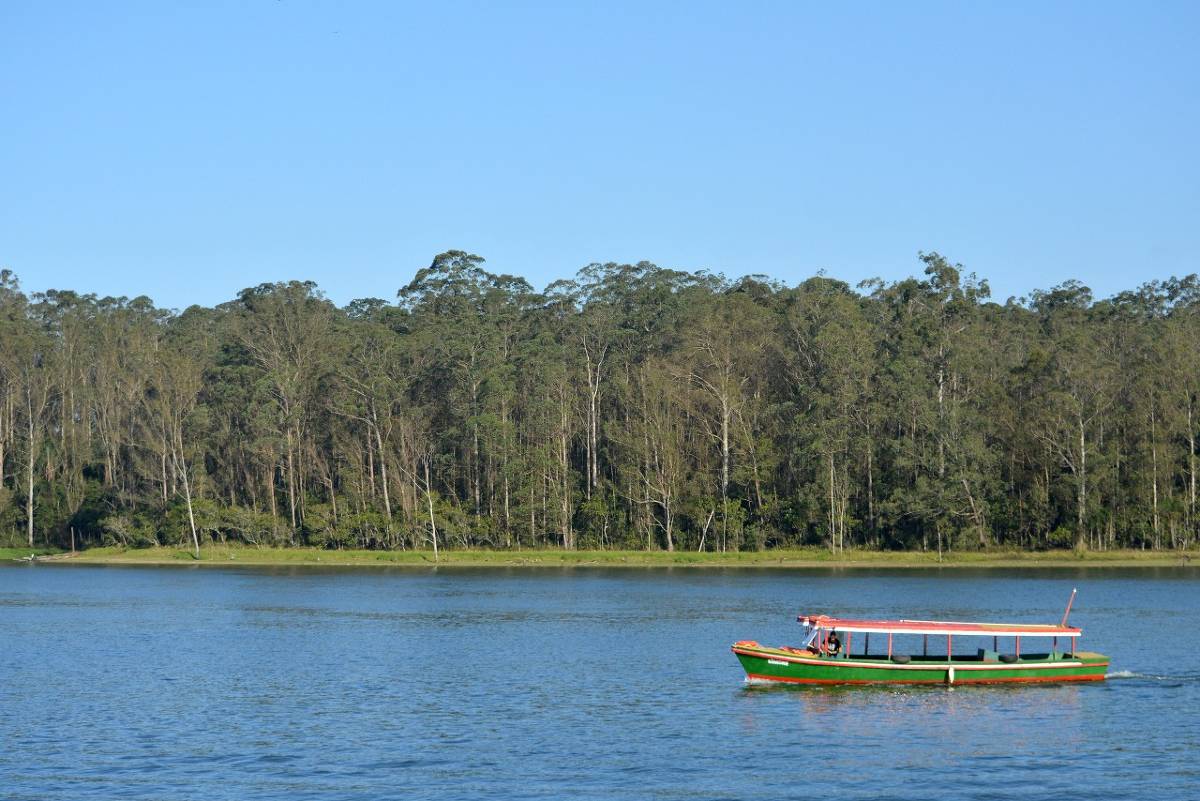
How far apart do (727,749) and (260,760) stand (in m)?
11.6

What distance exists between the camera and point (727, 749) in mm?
35250

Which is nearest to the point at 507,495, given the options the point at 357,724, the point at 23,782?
the point at 357,724

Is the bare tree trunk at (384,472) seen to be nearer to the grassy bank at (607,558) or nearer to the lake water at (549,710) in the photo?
the grassy bank at (607,558)

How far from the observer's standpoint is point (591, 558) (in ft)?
346

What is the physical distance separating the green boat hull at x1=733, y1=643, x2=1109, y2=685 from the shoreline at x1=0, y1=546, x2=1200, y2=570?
53.4 m

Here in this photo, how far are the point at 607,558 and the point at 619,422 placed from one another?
13.4m

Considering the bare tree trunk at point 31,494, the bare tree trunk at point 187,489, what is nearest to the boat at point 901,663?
the bare tree trunk at point 187,489

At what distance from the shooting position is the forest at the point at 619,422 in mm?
99188

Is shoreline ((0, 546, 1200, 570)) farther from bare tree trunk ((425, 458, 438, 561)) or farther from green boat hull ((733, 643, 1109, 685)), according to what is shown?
green boat hull ((733, 643, 1109, 685))

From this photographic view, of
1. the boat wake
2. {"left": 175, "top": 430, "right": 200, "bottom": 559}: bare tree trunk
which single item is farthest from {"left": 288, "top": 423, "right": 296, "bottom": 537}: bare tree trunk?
the boat wake

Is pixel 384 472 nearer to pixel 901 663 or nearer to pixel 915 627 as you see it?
pixel 901 663

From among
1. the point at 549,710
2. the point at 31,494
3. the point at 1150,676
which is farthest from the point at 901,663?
the point at 31,494

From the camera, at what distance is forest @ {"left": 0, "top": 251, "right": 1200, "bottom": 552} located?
99188 millimetres

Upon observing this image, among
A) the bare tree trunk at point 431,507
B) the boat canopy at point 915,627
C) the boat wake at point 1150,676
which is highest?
the bare tree trunk at point 431,507
